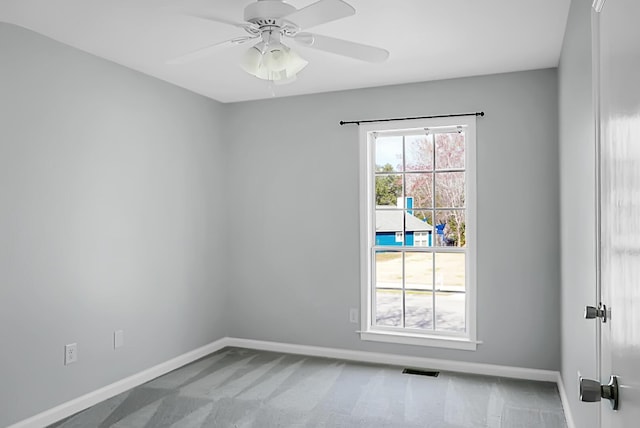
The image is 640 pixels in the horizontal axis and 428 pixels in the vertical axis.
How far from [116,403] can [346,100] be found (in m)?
3.18

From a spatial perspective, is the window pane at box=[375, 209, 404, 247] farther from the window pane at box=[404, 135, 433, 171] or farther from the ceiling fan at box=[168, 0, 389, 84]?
the ceiling fan at box=[168, 0, 389, 84]

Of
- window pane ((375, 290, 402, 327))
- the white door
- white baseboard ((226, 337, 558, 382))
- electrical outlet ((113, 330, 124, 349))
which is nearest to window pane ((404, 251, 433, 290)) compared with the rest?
window pane ((375, 290, 402, 327))

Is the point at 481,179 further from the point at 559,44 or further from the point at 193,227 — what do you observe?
the point at 193,227

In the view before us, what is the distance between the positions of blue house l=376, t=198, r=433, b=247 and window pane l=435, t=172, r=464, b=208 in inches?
10.0

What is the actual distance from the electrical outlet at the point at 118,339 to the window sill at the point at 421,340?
6.78 feet

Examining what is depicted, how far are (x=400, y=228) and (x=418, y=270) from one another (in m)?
0.42

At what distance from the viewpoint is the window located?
4195 millimetres

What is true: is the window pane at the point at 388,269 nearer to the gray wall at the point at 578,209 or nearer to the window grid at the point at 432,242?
the window grid at the point at 432,242

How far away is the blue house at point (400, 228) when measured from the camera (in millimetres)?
4352

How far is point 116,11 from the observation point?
2758mm

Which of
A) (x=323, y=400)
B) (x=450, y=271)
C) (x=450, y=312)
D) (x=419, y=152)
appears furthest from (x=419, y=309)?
(x=419, y=152)

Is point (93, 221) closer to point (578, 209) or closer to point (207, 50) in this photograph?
point (207, 50)

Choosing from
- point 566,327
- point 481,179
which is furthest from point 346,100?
point 566,327

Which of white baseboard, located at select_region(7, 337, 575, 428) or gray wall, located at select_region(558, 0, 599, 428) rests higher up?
gray wall, located at select_region(558, 0, 599, 428)
